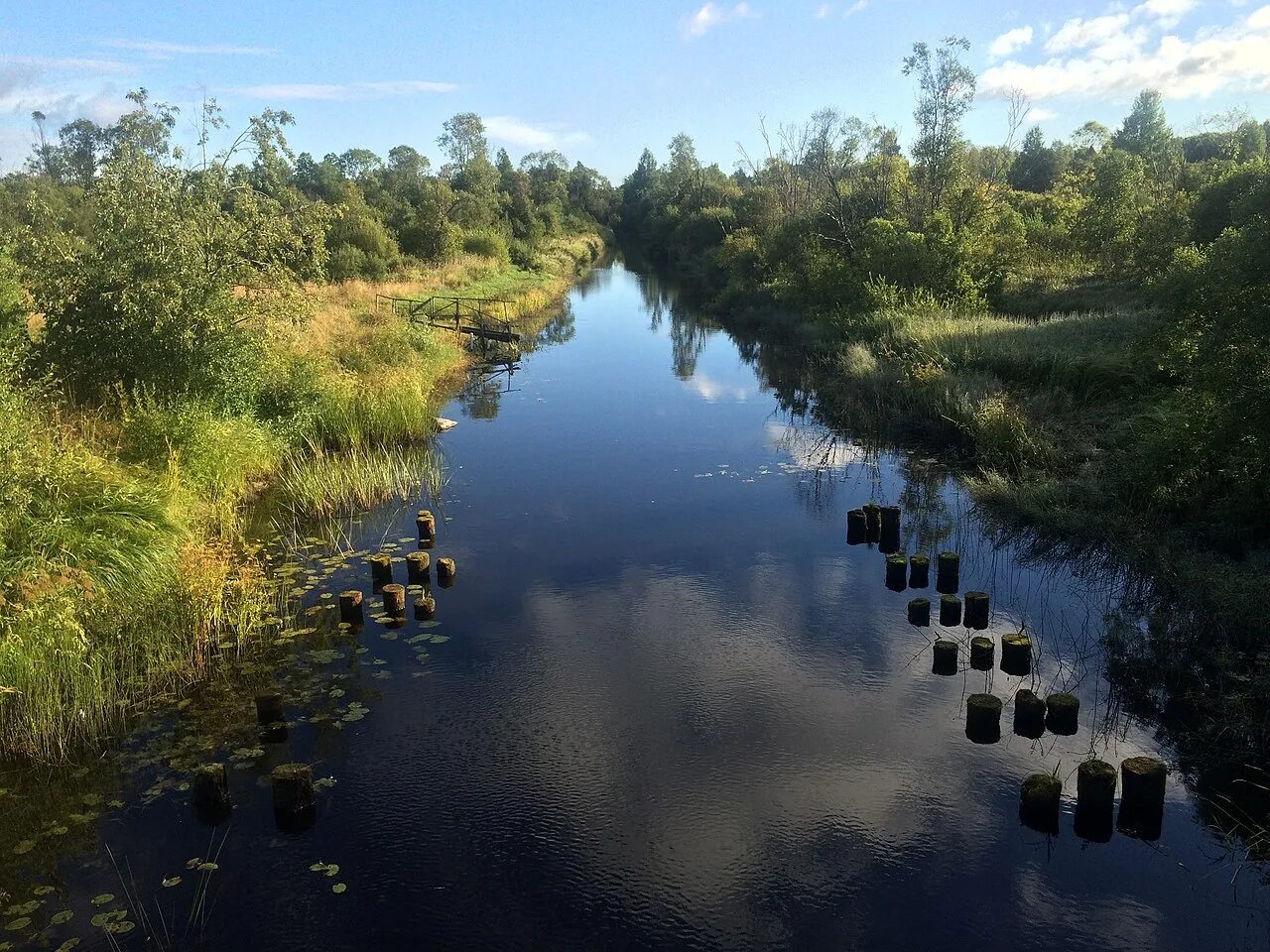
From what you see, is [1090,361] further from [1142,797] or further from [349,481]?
[349,481]

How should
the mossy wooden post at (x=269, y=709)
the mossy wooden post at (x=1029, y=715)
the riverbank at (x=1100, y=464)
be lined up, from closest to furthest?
the mossy wooden post at (x=1029, y=715) < the mossy wooden post at (x=269, y=709) < the riverbank at (x=1100, y=464)

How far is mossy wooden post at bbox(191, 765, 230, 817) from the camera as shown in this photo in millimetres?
7129

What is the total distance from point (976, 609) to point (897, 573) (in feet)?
4.95

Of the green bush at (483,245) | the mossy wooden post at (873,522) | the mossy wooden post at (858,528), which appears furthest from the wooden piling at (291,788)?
the green bush at (483,245)

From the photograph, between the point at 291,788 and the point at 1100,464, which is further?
the point at 1100,464

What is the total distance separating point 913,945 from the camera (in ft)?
19.6

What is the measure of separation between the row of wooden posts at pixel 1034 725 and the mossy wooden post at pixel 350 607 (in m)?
6.95

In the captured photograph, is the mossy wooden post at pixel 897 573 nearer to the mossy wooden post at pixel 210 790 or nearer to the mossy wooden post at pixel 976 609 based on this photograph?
the mossy wooden post at pixel 976 609

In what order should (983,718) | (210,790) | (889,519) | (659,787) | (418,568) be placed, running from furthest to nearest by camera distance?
(889,519)
(418,568)
(983,718)
(659,787)
(210,790)

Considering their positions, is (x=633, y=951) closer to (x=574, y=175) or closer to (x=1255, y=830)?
(x=1255, y=830)

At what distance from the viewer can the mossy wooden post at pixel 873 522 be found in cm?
1366

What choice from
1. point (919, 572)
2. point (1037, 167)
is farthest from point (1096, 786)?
point (1037, 167)

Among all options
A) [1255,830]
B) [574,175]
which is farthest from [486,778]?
[574,175]

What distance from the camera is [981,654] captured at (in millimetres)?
9469
